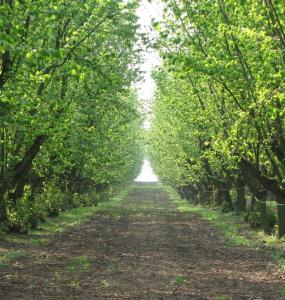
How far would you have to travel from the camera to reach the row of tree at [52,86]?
13438mm

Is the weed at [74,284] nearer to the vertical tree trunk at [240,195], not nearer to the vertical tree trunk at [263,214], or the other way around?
the vertical tree trunk at [263,214]

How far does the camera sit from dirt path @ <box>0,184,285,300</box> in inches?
496

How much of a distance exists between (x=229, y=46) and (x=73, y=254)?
33.5ft

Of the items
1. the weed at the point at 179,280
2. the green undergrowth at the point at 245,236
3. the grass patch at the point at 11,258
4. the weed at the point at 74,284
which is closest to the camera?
the weed at the point at 74,284

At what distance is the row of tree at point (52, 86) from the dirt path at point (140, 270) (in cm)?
372

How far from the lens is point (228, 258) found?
18328 mm

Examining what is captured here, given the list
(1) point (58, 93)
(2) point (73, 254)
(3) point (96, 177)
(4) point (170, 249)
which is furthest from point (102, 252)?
(3) point (96, 177)

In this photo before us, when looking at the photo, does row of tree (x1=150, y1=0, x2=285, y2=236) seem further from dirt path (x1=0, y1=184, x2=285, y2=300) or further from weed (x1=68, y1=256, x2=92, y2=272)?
weed (x1=68, y1=256, x2=92, y2=272)

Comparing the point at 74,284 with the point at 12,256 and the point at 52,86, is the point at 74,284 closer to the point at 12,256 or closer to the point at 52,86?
the point at 12,256

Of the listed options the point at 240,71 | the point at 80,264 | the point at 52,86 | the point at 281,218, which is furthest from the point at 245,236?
the point at 52,86

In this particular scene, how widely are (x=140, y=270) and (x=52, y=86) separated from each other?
33.1ft

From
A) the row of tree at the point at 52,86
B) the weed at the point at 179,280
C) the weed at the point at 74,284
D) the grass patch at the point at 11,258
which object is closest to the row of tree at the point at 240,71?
the row of tree at the point at 52,86

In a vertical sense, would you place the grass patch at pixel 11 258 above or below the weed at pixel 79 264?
above

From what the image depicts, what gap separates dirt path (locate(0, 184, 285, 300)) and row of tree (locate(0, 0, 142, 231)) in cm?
372
